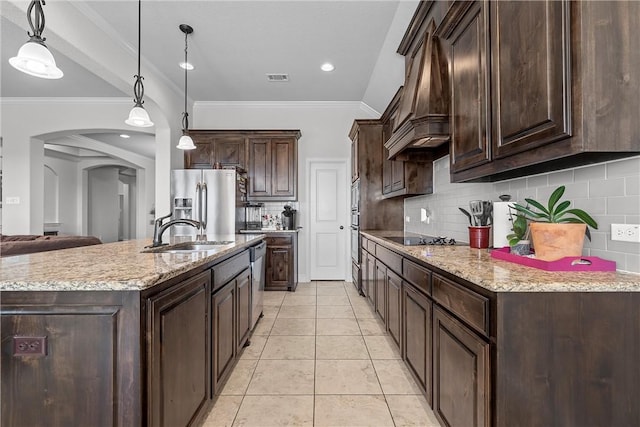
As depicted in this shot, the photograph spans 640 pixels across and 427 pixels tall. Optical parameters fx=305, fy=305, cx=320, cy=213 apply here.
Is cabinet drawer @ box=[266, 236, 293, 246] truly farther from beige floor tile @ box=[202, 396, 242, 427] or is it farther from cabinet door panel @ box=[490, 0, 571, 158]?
cabinet door panel @ box=[490, 0, 571, 158]

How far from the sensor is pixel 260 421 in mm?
1755

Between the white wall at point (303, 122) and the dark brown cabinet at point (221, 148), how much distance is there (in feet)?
1.47

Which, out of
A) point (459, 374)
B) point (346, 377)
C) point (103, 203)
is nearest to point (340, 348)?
point (346, 377)

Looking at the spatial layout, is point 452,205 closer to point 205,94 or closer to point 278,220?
point 278,220

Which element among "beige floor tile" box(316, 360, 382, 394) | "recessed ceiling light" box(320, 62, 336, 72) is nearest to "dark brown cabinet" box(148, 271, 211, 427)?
"beige floor tile" box(316, 360, 382, 394)

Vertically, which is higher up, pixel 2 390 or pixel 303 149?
pixel 303 149

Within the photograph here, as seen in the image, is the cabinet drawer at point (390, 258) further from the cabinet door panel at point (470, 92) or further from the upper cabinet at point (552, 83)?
the upper cabinet at point (552, 83)

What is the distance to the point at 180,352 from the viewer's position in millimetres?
1333

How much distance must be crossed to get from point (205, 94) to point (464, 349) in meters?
5.16

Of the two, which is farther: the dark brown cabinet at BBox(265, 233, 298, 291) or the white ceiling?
the dark brown cabinet at BBox(265, 233, 298, 291)

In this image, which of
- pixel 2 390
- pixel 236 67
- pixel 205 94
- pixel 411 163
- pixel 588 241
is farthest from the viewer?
pixel 205 94

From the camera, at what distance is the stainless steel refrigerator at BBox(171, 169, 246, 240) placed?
438cm

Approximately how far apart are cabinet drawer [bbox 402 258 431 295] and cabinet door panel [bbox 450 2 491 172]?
69 cm

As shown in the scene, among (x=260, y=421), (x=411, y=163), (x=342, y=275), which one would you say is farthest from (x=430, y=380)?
(x=342, y=275)
